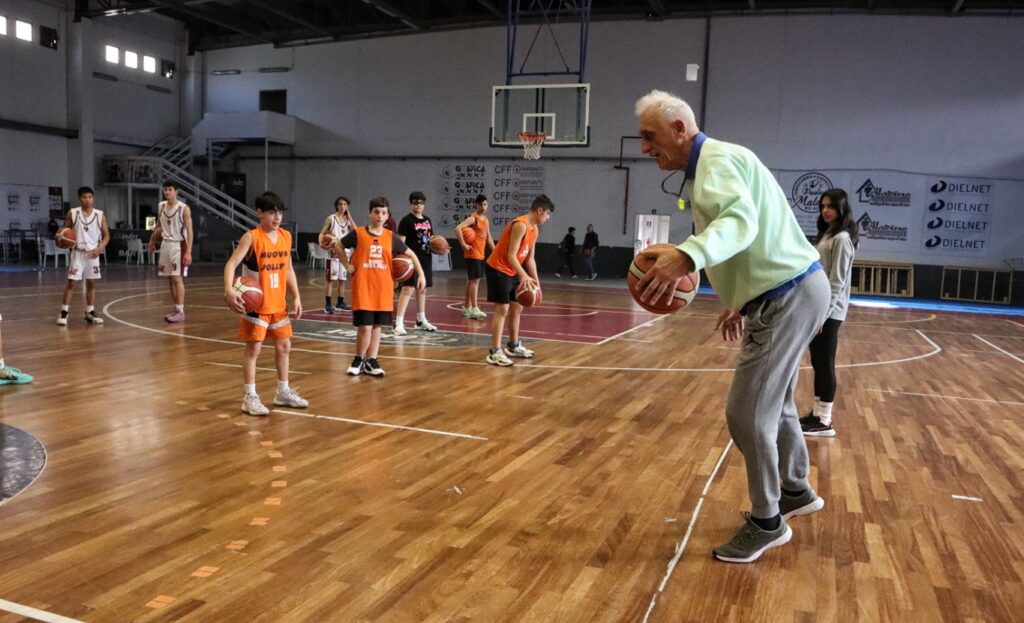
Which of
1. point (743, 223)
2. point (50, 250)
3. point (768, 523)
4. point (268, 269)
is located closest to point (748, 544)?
point (768, 523)

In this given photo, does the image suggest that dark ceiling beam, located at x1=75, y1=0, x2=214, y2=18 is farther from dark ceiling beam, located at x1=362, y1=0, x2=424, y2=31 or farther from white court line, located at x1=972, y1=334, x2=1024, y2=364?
white court line, located at x1=972, y1=334, x2=1024, y2=364

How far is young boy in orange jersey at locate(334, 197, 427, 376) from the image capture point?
20.8 ft

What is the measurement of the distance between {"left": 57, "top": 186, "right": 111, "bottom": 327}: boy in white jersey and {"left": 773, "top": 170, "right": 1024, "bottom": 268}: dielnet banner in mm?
15919

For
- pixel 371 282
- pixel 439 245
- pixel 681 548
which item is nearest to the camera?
pixel 681 548

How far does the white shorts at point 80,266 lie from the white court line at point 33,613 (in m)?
7.48

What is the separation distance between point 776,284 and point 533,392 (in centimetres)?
350

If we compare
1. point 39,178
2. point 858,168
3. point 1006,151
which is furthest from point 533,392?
point 39,178

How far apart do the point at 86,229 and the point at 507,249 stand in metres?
5.48

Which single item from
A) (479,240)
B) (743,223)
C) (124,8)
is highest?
(124,8)

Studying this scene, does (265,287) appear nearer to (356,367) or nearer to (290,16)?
(356,367)

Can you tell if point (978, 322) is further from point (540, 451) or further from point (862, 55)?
point (540, 451)

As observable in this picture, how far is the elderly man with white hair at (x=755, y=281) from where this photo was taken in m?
2.70

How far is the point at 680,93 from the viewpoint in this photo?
2095 cm

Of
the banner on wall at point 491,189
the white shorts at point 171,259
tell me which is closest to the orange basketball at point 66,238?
the white shorts at point 171,259
